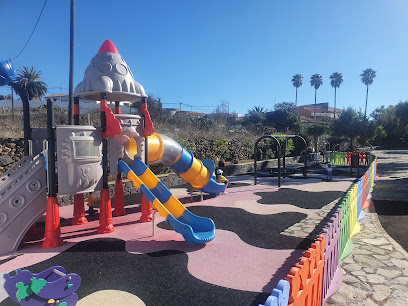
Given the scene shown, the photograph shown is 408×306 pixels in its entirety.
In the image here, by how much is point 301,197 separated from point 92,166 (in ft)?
23.5

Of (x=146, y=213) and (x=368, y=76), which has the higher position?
(x=368, y=76)

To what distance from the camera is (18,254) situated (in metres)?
5.27

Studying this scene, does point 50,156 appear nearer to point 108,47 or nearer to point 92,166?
point 92,166

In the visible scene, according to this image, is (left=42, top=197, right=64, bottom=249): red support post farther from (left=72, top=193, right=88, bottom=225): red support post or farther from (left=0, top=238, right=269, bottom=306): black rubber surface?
(left=72, top=193, right=88, bottom=225): red support post

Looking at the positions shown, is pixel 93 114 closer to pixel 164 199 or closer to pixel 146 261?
pixel 164 199

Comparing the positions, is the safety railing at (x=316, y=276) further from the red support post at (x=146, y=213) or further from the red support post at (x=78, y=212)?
the red support post at (x=78, y=212)

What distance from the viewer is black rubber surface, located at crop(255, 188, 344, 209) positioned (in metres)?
9.03

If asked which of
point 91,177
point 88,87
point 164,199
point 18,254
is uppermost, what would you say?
point 88,87

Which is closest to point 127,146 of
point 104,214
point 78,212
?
point 104,214

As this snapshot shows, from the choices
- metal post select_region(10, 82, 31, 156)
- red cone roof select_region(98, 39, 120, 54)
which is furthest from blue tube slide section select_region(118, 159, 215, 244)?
red cone roof select_region(98, 39, 120, 54)

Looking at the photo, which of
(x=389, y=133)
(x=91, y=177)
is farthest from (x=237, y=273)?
(x=389, y=133)

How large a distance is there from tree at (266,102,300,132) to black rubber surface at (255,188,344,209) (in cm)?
2797

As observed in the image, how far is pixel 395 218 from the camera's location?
24.2ft

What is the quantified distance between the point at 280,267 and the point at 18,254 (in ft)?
15.6
